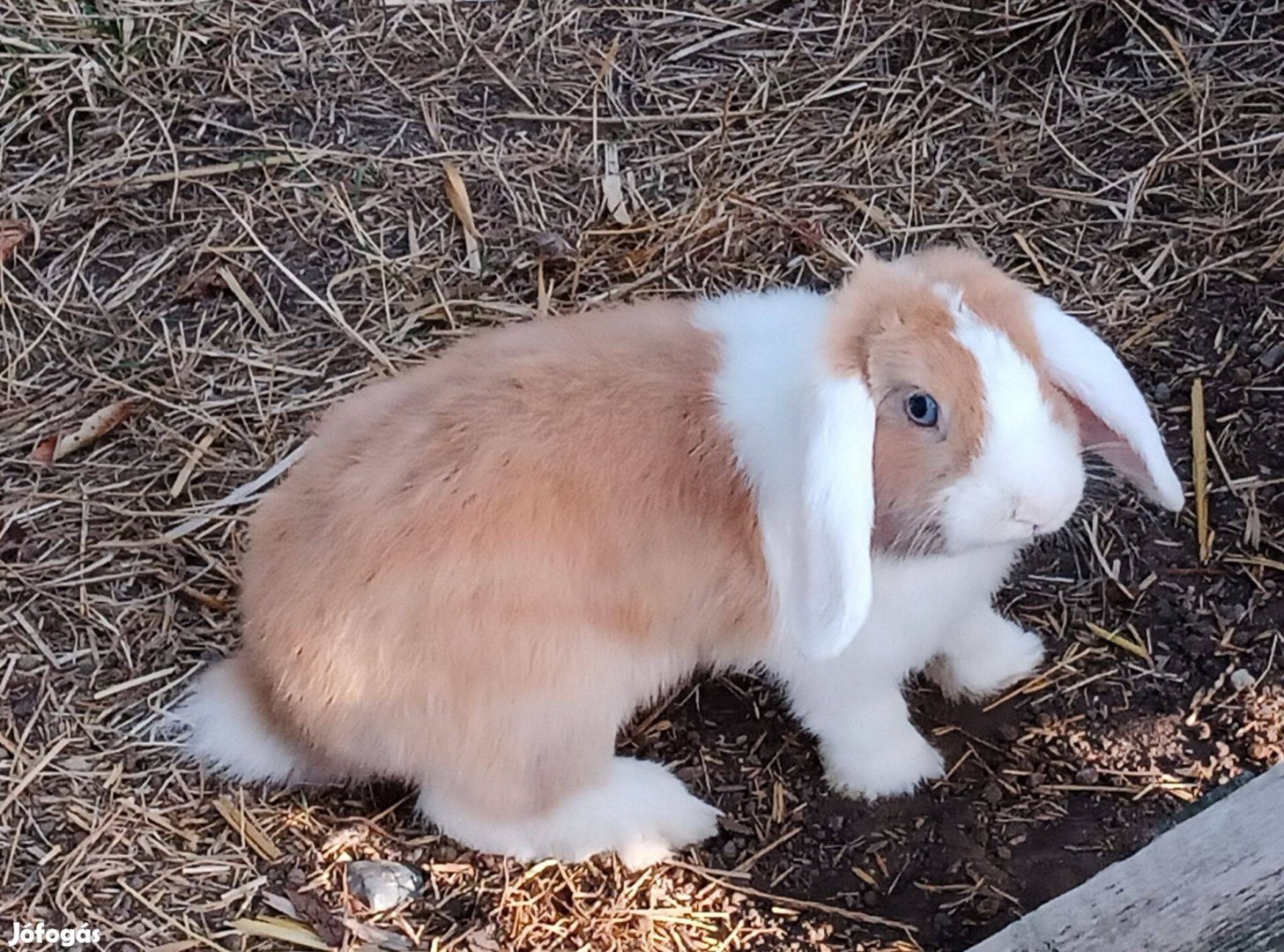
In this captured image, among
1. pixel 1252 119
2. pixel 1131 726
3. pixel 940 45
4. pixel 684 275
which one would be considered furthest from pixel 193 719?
pixel 1252 119

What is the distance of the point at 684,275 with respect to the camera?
3.49 m

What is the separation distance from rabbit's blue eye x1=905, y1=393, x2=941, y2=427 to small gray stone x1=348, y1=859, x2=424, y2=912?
1.24m

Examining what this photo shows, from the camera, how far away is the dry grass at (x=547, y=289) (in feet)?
8.61

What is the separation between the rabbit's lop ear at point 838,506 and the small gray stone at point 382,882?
0.97 meters

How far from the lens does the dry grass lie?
2623 millimetres

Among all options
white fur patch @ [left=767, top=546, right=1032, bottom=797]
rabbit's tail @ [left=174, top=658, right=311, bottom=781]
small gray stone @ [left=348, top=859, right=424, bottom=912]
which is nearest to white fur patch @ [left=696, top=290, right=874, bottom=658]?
white fur patch @ [left=767, top=546, right=1032, bottom=797]

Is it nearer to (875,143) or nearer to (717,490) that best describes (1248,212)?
(875,143)

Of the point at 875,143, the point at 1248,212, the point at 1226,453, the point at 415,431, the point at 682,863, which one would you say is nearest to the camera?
the point at 415,431

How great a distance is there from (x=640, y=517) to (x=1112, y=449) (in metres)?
0.77

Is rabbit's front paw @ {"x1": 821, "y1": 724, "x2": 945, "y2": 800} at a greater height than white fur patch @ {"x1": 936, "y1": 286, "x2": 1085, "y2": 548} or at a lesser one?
lesser

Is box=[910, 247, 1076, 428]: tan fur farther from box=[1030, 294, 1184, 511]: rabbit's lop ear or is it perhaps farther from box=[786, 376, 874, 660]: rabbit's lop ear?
box=[786, 376, 874, 660]: rabbit's lop ear

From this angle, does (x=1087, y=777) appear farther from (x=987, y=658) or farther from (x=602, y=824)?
(x=602, y=824)

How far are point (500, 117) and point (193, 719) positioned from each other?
72.6 inches

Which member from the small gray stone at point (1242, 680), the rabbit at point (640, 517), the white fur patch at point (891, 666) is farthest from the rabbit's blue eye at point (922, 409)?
the small gray stone at point (1242, 680)
